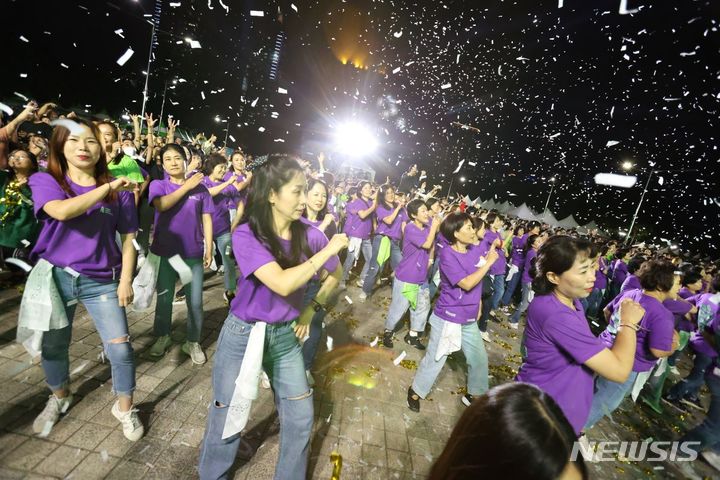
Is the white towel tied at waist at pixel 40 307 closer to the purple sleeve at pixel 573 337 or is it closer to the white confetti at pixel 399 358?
the purple sleeve at pixel 573 337

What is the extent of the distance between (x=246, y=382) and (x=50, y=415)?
1917 millimetres

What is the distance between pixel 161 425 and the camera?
9.46 feet

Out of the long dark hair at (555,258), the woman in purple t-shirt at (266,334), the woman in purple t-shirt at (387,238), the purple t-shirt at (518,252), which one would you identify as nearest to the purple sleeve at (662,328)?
the long dark hair at (555,258)

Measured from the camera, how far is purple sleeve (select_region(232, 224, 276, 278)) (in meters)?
2.05

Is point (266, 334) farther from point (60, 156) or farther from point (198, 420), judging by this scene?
point (60, 156)

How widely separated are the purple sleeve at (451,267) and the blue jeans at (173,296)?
2.83 m

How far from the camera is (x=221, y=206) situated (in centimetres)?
571

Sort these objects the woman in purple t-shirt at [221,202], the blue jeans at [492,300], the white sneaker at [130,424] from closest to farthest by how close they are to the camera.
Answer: the white sneaker at [130,424]
the woman in purple t-shirt at [221,202]
the blue jeans at [492,300]

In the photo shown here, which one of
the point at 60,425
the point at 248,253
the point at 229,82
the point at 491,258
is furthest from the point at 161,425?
the point at 229,82

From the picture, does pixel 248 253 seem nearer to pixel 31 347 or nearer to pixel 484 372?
pixel 31 347

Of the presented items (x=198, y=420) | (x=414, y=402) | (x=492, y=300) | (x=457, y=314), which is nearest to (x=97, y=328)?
(x=198, y=420)

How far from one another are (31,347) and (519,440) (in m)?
3.30

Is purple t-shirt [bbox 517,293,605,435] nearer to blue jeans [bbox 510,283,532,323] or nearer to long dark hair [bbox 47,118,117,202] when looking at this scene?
long dark hair [bbox 47,118,117,202]

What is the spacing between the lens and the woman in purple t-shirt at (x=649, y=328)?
11.4 ft
